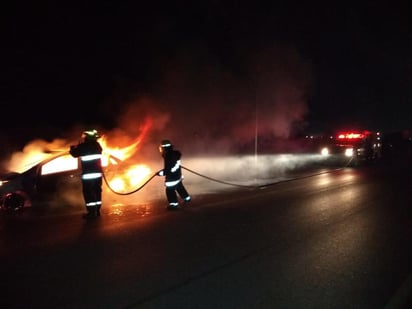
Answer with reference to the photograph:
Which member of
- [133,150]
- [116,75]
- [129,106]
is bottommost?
[133,150]

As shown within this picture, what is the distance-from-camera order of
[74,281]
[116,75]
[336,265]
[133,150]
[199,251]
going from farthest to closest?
[116,75] < [133,150] < [199,251] < [336,265] < [74,281]

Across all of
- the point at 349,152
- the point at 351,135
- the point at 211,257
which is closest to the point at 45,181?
the point at 211,257

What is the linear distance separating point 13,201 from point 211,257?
5.06m

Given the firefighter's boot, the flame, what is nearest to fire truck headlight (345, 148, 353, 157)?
the flame

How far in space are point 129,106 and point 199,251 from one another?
9244 mm

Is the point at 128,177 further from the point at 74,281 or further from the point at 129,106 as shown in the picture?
the point at 74,281

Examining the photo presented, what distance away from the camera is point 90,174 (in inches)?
327

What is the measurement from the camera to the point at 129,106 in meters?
14.5

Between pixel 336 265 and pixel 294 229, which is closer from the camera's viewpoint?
pixel 336 265

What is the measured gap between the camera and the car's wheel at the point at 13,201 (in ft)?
29.2

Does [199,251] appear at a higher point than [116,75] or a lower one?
lower

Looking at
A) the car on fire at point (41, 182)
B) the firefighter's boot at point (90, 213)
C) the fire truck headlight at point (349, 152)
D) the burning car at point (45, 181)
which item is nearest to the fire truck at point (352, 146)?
the fire truck headlight at point (349, 152)

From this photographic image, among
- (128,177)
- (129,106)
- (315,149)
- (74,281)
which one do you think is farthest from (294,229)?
(315,149)

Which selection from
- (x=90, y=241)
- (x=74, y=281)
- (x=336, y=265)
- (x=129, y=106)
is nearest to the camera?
(x=74, y=281)
